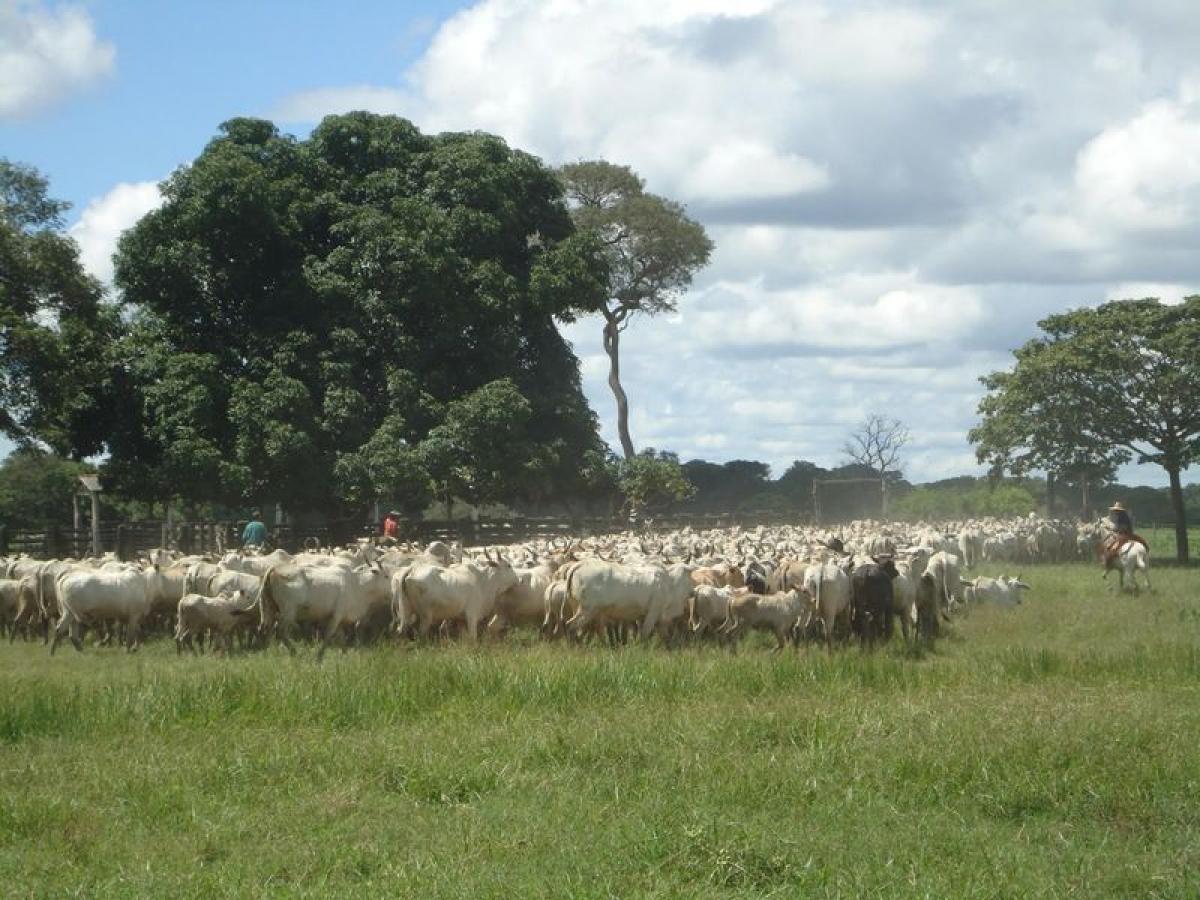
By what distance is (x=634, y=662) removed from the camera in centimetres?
1439

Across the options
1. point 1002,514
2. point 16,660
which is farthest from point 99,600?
point 1002,514

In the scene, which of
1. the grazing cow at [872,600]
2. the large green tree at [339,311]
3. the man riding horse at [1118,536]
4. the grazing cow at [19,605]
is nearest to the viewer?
the grazing cow at [872,600]

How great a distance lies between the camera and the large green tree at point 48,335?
31328 millimetres

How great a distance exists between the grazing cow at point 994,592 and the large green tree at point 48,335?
64.0 ft

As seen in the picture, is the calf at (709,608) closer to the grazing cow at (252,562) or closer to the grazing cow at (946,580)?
the grazing cow at (946,580)

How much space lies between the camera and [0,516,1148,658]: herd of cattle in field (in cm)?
1825

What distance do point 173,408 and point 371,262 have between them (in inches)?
225

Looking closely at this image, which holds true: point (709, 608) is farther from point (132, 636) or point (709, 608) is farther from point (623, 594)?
point (132, 636)

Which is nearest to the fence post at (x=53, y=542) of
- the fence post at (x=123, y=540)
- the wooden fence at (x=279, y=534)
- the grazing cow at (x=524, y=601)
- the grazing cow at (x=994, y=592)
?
the wooden fence at (x=279, y=534)

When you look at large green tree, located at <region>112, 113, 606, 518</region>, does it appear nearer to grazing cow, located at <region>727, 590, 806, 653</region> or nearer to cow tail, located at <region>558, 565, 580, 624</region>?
cow tail, located at <region>558, 565, 580, 624</region>

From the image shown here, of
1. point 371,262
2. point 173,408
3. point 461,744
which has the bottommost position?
point 461,744

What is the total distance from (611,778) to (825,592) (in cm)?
927

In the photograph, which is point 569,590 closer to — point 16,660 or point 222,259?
point 16,660

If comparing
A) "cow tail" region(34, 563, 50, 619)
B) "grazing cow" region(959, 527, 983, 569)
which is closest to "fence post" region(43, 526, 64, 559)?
"cow tail" region(34, 563, 50, 619)
